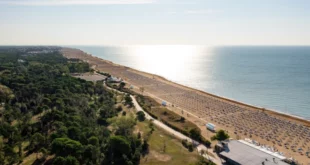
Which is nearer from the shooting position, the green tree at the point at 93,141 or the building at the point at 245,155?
the building at the point at 245,155

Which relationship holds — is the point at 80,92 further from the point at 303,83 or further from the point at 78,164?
the point at 303,83

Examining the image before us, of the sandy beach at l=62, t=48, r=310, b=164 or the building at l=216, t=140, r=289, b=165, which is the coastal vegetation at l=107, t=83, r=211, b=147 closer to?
the sandy beach at l=62, t=48, r=310, b=164

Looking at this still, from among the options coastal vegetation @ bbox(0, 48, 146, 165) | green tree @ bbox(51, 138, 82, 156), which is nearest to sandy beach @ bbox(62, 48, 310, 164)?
coastal vegetation @ bbox(0, 48, 146, 165)

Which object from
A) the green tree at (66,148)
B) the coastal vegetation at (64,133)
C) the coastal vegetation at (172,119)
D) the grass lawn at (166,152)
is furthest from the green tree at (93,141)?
the coastal vegetation at (172,119)

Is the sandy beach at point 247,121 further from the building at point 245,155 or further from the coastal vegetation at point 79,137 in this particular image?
A: the coastal vegetation at point 79,137

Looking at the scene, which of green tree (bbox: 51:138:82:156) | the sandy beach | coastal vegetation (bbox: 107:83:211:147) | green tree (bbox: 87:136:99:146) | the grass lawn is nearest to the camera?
green tree (bbox: 51:138:82:156)
